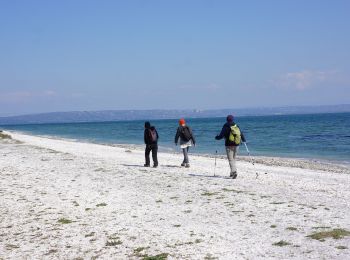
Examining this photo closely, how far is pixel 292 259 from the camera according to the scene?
7.86 meters

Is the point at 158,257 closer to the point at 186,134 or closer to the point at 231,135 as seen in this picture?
the point at 231,135

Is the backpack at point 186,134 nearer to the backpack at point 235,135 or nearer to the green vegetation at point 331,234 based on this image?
the backpack at point 235,135

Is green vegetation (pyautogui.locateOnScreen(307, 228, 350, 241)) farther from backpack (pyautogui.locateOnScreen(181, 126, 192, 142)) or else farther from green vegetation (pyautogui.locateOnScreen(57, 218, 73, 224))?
backpack (pyautogui.locateOnScreen(181, 126, 192, 142))

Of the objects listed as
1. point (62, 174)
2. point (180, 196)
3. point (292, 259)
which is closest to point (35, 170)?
point (62, 174)

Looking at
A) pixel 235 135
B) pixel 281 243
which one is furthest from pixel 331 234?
pixel 235 135

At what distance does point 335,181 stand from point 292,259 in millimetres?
11238

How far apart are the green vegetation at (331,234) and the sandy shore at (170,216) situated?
0.40 ft

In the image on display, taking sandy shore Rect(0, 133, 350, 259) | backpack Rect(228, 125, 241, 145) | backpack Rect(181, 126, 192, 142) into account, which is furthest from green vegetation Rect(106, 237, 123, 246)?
backpack Rect(181, 126, 192, 142)

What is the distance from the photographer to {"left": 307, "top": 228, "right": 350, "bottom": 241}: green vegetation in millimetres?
8945

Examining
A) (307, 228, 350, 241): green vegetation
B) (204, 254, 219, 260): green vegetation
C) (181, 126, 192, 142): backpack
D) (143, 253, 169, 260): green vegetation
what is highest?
(181, 126, 192, 142): backpack

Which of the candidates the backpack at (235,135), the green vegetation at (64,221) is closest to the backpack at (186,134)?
the backpack at (235,135)

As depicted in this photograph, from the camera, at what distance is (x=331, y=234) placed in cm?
909

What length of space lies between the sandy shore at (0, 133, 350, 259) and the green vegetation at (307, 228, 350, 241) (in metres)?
0.12

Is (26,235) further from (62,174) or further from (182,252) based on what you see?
(62,174)
